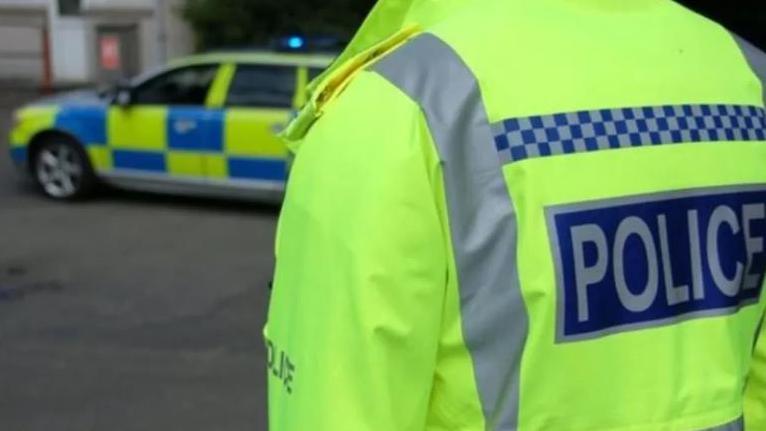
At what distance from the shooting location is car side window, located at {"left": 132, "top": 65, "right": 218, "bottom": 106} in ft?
31.7

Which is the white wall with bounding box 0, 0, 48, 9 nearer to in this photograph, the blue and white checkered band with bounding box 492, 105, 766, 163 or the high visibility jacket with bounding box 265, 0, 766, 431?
the high visibility jacket with bounding box 265, 0, 766, 431

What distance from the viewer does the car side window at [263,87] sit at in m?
9.38

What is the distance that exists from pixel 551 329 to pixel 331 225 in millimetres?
262

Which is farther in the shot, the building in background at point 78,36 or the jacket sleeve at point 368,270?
the building in background at point 78,36

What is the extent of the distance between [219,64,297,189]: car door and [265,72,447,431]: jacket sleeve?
25.6 ft

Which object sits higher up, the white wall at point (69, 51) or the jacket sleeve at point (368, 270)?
the jacket sleeve at point (368, 270)

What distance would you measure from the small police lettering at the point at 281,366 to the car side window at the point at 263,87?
789 cm

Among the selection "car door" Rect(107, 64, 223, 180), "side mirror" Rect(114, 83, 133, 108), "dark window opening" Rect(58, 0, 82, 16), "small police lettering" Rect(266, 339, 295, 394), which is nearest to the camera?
"small police lettering" Rect(266, 339, 295, 394)

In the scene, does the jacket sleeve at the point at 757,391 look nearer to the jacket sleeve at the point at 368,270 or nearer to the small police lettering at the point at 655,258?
the small police lettering at the point at 655,258

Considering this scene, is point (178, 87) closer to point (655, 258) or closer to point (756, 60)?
point (756, 60)

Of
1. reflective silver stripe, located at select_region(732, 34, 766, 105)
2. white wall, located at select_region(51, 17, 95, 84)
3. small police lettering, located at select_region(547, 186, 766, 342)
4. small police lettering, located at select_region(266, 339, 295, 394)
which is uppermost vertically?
reflective silver stripe, located at select_region(732, 34, 766, 105)

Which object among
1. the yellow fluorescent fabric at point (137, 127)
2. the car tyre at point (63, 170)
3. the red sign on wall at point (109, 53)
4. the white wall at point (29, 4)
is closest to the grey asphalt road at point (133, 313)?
the car tyre at point (63, 170)

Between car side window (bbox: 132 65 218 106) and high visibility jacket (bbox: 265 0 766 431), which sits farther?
car side window (bbox: 132 65 218 106)

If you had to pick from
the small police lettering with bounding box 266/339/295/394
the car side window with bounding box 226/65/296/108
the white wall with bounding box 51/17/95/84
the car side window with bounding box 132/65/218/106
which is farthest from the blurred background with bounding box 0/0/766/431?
the small police lettering with bounding box 266/339/295/394
